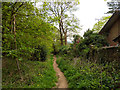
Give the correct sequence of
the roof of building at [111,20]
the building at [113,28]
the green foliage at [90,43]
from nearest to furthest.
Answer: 1. the roof of building at [111,20]
2. the building at [113,28]
3. the green foliage at [90,43]

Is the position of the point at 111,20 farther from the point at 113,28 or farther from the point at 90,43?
the point at 90,43

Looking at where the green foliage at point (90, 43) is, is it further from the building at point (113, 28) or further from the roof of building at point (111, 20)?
the roof of building at point (111, 20)

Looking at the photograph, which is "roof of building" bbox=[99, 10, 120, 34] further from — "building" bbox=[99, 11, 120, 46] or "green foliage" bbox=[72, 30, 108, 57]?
"green foliage" bbox=[72, 30, 108, 57]

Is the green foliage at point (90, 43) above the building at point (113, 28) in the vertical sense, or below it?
below

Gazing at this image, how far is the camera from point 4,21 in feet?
19.4

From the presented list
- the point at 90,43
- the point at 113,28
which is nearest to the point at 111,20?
the point at 113,28

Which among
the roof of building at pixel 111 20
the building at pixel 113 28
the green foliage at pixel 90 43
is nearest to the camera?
the roof of building at pixel 111 20

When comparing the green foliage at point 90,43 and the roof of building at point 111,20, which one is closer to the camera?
the roof of building at point 111,20

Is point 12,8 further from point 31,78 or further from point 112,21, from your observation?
point 112,21

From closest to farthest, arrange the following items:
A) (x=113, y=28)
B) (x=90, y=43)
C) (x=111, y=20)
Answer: (x=111, y=20) < (x=113, y=28) < (x=90, y=43)

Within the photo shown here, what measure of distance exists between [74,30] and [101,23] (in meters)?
6.97

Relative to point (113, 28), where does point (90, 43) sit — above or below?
below

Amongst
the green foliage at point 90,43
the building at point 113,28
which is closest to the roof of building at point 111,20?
the building at point 113,28

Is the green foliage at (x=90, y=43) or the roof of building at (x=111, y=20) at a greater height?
the roof of building at (x=111, y=20)
